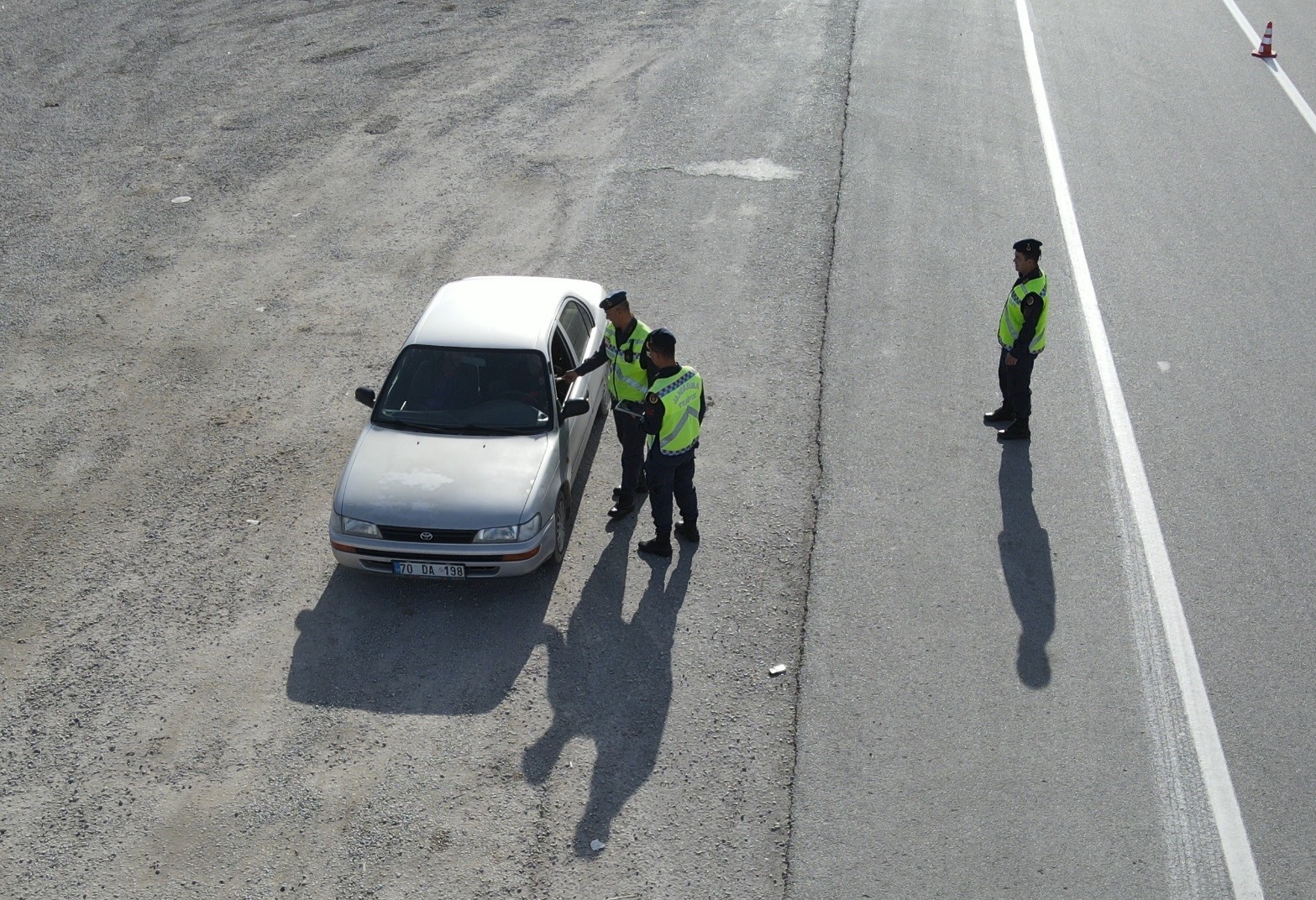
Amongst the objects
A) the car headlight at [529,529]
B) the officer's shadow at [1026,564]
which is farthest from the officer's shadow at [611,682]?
the officer's shadow at [1026,564]

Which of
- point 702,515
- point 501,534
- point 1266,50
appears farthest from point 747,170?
point 1266,50

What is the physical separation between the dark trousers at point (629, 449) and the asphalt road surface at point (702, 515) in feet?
0.95

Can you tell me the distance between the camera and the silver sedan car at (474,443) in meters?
7.87

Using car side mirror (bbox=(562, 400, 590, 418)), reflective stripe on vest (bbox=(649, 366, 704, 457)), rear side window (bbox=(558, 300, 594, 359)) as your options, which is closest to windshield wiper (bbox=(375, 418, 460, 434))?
car side mirror (bbox=(562, 400, 590, 418))

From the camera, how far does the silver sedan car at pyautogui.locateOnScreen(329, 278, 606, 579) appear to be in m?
7.87

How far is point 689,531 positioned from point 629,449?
2.78 feet

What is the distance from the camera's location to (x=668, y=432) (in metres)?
8.12

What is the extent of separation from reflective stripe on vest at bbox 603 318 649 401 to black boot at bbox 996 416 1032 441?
3.29 meters

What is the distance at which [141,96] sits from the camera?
17375 millimetres

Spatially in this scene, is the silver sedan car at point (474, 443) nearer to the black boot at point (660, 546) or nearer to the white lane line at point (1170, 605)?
the black boot at point (660, 546)

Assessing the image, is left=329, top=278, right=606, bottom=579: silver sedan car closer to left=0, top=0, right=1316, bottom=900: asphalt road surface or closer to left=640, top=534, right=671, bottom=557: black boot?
left=0, top=0, right=1316, bottom=900: asphalt road surface

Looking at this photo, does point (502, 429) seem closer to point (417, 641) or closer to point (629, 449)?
point (629, 449)

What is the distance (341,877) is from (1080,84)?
16503 millimetres

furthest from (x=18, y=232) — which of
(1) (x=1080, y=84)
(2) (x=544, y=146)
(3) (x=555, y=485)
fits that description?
(1) (x=1080, y=84)
